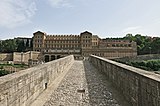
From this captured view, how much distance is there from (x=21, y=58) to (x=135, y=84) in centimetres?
7785

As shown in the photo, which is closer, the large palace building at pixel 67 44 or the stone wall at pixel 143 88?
the stone wall at pixel 143 88

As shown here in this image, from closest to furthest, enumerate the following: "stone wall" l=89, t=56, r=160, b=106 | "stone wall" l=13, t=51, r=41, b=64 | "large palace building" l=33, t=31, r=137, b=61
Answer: "stone wall" l=89, t=56, r=160, b=106, "stone wall" l=13, t=51, r=41, b=64, "large palace building" l=33, t=31, r=137, b=61

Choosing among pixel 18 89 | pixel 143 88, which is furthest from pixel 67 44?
pixel 143 88

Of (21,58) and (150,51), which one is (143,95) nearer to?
(21,58)

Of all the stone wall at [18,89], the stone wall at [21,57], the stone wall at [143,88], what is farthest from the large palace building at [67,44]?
the stone wall at [143,88]

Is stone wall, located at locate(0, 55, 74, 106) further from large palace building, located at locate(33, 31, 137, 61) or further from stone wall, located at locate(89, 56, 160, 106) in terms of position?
large palace building, located at locate(33, 31, 137, 61)

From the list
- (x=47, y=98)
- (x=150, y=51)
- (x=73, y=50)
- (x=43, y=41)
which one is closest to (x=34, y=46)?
(x=43, y=41)

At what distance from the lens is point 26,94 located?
4.87 m

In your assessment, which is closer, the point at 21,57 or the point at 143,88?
the point at 143,88

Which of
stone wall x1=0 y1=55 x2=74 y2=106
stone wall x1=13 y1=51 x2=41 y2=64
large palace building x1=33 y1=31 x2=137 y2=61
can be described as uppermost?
large palace building x1=33 y1=31 x2=137 y2=61

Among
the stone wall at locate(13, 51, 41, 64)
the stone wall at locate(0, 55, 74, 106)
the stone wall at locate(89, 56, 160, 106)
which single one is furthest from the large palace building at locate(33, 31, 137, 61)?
the stone wall at locate(89, 56, 160, 106)

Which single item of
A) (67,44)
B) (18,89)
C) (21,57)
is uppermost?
(67,44)

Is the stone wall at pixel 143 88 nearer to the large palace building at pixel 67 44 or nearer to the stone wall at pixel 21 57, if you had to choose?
the stone wall at pixel 21 57

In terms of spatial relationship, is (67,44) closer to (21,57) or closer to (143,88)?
(21,57)
